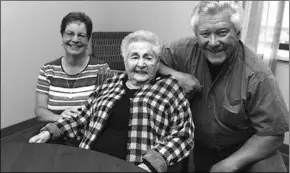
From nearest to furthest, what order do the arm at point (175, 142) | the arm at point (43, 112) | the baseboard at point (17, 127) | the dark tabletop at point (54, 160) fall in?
the dark tabletop at point (54, 160) < the arm at point (175, 142) < the arm at point (43, 112) < the baseboard at point (17, 127)

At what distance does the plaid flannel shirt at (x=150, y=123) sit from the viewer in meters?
1.44

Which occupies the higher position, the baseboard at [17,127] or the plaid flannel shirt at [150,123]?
the plaid flannel shirt at [150,123]

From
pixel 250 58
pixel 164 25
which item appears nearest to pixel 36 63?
pixel 164 25

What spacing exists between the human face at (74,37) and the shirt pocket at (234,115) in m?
0.93

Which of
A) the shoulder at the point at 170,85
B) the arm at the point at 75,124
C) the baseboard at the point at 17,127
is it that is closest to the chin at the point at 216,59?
the shoulder at the point at 170,85

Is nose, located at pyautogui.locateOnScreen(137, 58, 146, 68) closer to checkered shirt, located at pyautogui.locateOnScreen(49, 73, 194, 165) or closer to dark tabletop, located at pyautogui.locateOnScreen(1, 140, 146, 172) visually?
checkered shirt, located at pyautogui.locateOnScreen(49, 73, 194, 165)

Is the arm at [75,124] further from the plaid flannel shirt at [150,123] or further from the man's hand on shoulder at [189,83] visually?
the man's hand on shoulder at [189,83]

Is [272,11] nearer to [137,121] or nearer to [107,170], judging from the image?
[137,121]

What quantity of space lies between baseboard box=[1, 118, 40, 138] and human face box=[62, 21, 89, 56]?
1.41 meters

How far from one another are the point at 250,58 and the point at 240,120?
308 mm

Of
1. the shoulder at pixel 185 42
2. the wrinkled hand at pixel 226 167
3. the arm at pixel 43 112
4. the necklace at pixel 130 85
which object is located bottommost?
the wrinkled hand at pixel 226 167

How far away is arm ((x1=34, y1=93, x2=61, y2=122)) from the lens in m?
1.79

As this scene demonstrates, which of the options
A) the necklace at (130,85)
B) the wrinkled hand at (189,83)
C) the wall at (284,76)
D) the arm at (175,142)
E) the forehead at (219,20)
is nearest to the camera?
the arm at (175,142)

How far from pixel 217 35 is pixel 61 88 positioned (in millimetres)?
972
